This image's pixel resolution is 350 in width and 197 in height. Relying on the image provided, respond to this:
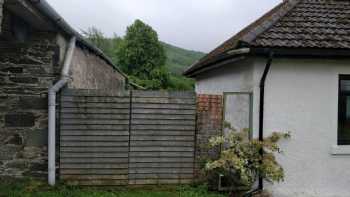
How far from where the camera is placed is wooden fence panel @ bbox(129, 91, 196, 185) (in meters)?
7.27

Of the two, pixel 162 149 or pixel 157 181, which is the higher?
pixel 162 149

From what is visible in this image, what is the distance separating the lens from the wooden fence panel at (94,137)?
23.3 feet

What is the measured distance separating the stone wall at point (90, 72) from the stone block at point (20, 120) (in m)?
1.15

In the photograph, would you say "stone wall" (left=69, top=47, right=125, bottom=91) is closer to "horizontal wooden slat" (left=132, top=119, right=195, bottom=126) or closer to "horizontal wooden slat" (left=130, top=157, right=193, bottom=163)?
"horizontal wooden slat" (left=132, top=119, right=195, bottom=126)

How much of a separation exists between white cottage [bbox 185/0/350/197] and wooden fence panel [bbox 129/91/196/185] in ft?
3.00

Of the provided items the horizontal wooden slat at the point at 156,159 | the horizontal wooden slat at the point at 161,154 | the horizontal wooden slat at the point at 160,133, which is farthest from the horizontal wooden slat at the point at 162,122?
the horizontal wooden slat at the point at 156,159

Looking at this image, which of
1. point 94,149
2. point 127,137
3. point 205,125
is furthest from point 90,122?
point 205,125

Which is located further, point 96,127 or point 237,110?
point 237,110

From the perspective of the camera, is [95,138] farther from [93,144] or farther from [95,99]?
[95,99]

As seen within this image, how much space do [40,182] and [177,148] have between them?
2730mm

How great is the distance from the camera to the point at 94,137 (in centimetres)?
717

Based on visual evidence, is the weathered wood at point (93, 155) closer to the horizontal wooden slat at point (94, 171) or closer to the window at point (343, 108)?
the horizontal wooden slat at point (94, 171)

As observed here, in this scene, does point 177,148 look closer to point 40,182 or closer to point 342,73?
point 40,182

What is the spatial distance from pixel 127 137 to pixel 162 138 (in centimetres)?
69
